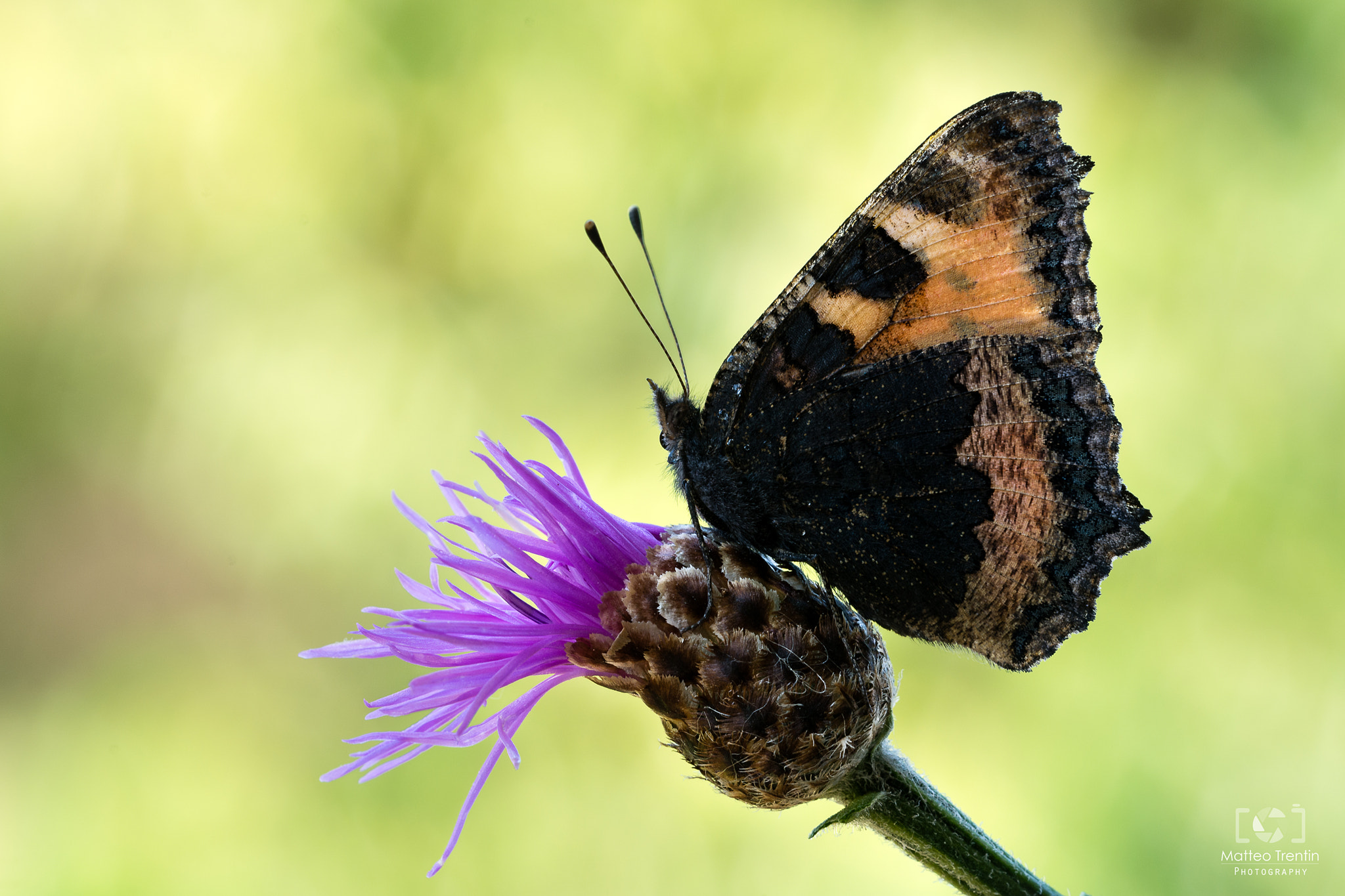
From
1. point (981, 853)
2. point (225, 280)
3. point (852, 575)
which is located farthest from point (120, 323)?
point (981, 853)

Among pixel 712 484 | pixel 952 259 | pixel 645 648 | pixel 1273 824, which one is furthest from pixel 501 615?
pixel 1273 824

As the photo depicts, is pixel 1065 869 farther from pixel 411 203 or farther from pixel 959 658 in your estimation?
pixel 411 203

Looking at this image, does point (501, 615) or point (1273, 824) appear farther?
point (1273, 824)

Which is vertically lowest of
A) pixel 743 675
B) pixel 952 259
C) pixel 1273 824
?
pixel 1273 824

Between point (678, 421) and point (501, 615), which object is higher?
point (678, 421)

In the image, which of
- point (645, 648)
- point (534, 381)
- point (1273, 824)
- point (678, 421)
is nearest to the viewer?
point (645, 648)

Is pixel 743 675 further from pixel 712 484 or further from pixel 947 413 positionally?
pixel 947 413

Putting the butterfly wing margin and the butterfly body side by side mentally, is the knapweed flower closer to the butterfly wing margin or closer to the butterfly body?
the butterfly body

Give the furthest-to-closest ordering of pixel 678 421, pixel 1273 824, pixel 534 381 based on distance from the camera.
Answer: pixel 534 381 < pixel 1273 824 < pixel 678 421
